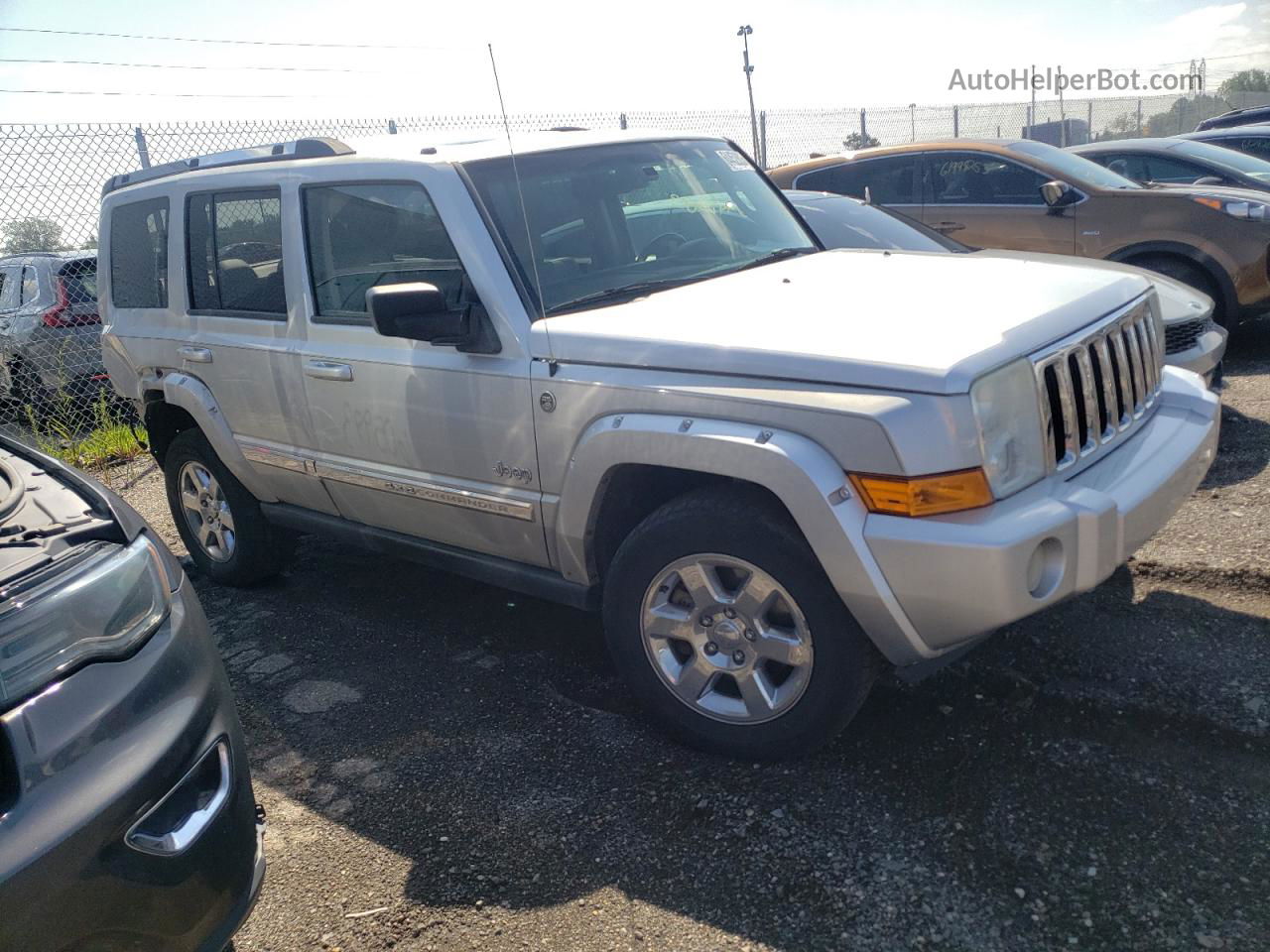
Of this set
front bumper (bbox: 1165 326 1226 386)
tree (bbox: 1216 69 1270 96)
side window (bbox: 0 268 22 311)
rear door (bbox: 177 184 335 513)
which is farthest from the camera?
tree (bbox: 1216 69 1270 96)

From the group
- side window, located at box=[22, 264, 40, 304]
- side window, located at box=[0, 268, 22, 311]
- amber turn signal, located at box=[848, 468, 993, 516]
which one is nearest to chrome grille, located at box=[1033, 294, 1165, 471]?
amber turn signal, located at box=[848, 468, 993, 516]

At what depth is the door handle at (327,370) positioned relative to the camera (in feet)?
12.6

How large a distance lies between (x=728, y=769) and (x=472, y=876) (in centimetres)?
81

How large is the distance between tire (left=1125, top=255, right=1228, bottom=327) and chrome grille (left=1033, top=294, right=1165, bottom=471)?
4.45m

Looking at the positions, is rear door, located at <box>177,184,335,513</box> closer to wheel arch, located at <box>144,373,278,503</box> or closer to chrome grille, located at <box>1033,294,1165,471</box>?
wheel arch, located at <box>144,373,278,503</box>

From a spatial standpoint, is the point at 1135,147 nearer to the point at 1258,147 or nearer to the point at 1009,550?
the point at 1258,147

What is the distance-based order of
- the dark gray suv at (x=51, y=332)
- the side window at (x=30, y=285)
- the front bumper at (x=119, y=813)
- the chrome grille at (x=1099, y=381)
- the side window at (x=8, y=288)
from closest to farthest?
the front bumper at (x=119, y=813) < the chrome grille at (x=1099, y=381) < the dark gray suv at (x=51, y=332) < the side window at (x=30, y=285) < the side window at (x=8, y=288)

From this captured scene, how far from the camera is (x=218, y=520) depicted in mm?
5008

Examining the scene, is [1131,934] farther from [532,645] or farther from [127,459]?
[127,459]

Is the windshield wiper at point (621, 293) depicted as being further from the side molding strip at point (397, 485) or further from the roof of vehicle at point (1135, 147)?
the roof of vehicle at point (1135, 147)

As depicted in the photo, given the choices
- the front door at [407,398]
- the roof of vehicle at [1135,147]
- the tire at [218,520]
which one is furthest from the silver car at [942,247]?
the roof of vehicle at [1135,147]

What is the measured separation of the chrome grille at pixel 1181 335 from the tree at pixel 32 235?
26.0 feet

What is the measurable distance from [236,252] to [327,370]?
891 millimetres

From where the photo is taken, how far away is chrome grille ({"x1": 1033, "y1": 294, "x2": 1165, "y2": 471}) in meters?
2.81
